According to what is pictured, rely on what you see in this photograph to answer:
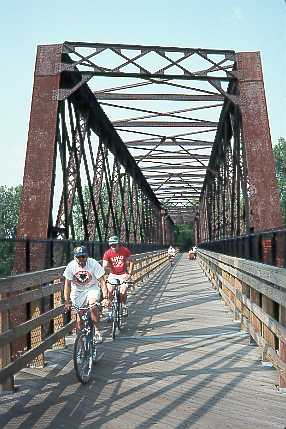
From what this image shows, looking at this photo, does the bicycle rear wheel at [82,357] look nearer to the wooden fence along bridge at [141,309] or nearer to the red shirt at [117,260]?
the wooden fence along bridge at [141,309]

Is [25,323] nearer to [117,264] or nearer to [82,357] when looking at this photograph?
[82,357]

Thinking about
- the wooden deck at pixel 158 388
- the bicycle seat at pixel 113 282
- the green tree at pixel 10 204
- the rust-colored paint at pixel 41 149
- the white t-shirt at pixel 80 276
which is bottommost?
the wooden deck at pixel 158 388

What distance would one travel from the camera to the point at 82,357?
5.98m

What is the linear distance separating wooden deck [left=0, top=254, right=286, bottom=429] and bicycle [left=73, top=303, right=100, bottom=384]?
132 millimetres

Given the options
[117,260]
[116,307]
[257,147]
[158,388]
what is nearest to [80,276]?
[158,388]

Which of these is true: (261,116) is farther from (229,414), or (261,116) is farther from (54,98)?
(229,414)

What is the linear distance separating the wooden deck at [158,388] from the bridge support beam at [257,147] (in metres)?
2.33

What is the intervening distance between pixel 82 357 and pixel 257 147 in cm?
618

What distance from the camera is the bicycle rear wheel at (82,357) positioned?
5766mm

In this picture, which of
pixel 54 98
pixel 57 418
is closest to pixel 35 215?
pixel 54 98

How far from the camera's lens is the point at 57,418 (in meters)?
4.78

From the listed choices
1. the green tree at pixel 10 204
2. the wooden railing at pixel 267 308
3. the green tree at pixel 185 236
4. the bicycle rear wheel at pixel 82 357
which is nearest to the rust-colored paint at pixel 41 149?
the wooden railing at pixel 267 308

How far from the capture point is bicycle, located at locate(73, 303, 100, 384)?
5801 mm

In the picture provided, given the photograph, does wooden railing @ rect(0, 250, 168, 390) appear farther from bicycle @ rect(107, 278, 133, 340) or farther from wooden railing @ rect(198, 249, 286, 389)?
wooden railing @ rect(198, 249, 286, 389)
